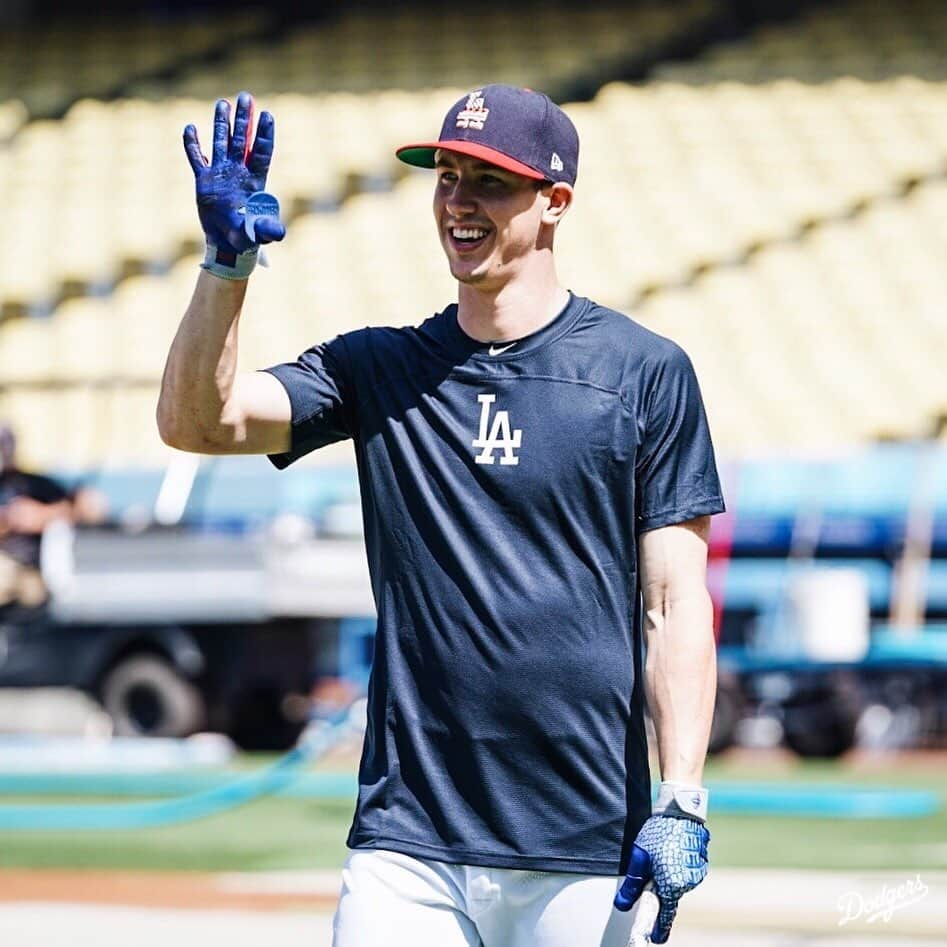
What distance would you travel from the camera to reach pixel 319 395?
3.42 m

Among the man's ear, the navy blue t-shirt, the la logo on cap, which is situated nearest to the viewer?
the navy blue t-shirt

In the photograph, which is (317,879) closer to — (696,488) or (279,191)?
A: (696,488)

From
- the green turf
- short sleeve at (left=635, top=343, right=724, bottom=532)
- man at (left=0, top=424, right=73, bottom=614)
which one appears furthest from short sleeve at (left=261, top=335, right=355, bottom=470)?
man at (left=0, top=424, right=73, bottom=614)

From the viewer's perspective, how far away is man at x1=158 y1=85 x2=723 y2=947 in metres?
3.17

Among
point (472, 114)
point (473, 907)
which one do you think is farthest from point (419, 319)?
point (473, 907)

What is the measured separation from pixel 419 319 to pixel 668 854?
546 inches

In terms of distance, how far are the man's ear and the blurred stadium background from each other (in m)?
3.70

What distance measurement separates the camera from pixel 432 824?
322 centimetres

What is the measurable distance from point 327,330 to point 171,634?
189 inches

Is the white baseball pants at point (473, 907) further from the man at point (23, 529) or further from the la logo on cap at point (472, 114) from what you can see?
the man at point (23, 529)
